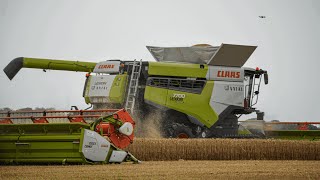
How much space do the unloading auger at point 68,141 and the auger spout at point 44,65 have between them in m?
6.48

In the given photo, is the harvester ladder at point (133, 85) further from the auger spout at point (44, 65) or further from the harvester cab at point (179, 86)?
the auger spout at point (44, 65)

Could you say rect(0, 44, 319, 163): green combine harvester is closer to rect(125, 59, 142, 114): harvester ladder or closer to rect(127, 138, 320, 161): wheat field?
rect(125, 59, 142, 114): harvester ladder

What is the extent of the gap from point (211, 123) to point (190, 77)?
1615 millimetres

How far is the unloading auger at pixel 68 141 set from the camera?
1234cm

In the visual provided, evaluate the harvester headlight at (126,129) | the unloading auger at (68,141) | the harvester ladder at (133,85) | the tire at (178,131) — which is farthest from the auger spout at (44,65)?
the harvester headlight at (126,129)

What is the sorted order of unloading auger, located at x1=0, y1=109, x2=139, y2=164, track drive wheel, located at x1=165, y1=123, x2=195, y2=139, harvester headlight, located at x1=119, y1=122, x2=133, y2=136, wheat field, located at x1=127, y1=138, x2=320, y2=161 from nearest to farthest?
1. unloading auger, located at x1=0, y1=109, x2=139, y2=164
2. harvester headlight, located at x1=119, y1=122, x2=133, y2=136
3. wheat field, located at x1=127, y1=138, x2=320, y2=161
4. track drive wheel, located at x1=165, y1=123, x2=195, y2=139

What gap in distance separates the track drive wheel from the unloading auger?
5303mm

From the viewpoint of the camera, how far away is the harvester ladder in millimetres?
18312

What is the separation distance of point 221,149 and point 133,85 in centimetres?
393

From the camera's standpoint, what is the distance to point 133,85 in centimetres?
1862

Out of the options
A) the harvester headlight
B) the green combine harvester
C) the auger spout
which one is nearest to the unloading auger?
the harvester headlight

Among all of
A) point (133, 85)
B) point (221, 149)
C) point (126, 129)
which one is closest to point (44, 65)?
point (133, 85)

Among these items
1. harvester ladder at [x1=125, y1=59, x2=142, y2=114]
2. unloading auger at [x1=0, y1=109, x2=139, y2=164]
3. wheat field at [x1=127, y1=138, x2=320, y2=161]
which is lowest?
wheat field at [x1=127, y1=138, x2=320, y2=161]

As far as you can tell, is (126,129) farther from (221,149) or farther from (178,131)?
(178,131)
